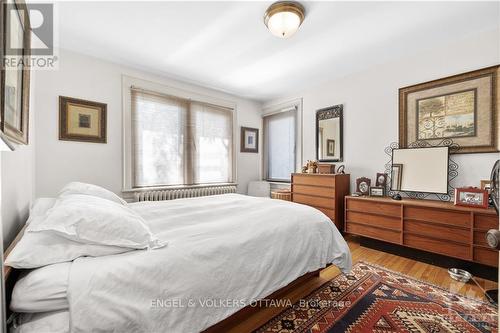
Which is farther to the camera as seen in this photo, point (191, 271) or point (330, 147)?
point (330, 147)

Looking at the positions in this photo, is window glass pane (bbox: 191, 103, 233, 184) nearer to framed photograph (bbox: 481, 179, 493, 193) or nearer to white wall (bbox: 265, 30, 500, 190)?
white wall (bbox: 265, 30, 500, 190)

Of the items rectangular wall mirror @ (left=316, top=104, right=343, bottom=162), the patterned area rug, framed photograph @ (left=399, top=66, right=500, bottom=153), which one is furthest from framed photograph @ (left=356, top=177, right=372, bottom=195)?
the patterned area rug

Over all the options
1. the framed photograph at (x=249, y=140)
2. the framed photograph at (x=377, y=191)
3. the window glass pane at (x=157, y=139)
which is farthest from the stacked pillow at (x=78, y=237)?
the framed photograph at (x=249, y=140)

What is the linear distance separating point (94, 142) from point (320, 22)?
10.1 ft

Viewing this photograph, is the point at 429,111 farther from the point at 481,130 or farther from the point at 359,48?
the point at 359,48

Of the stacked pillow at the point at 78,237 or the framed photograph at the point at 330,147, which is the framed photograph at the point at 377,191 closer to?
the framed photograph at the point at 330,147

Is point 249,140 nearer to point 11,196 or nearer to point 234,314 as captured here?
point 234,314

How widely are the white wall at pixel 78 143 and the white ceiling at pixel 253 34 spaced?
0.61 feet

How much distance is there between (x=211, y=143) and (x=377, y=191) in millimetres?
2807

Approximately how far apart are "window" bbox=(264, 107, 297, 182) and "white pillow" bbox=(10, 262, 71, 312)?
3876mm

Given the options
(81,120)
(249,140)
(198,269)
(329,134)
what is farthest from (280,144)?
(198,269)

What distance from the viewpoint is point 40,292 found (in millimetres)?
843

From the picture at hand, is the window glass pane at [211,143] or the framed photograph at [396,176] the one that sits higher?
the window glass pane at [211,143]

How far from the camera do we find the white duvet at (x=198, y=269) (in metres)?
0.90
